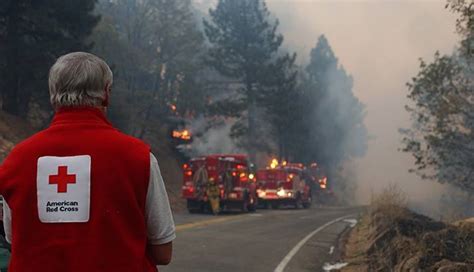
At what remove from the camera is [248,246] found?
544 inches

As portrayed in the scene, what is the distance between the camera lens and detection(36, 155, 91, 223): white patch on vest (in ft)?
7.00

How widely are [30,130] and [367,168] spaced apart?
216 ft

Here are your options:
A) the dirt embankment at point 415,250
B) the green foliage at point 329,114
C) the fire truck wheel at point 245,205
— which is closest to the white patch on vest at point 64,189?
the dirt embankment at point 415,250

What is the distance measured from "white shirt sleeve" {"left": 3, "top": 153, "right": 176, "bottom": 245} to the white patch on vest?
21 cm

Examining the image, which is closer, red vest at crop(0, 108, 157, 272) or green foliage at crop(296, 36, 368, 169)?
red vest at crop(0, 108, 157, 272)

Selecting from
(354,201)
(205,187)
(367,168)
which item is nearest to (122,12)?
(205,187)

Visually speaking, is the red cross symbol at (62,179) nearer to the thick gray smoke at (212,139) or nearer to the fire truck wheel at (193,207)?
the fire truck wheel at (193,207)

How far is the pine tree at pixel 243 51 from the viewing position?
46031mm

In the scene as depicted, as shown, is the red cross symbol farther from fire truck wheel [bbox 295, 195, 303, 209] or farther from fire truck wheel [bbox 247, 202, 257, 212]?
fire truck wheel [bbox 295, 195, 303, 209]

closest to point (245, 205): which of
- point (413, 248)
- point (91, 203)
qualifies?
point (413, 248)

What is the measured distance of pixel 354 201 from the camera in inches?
3004

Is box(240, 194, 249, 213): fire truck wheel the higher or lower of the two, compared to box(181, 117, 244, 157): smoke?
lower

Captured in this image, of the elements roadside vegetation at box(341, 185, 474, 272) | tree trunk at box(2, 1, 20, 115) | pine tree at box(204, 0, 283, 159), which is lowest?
roadside vegetation at box(341, 185, 474, 272)

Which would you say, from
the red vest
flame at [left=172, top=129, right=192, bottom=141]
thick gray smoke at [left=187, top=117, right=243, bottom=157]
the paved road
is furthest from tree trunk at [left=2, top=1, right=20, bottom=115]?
the red vest
